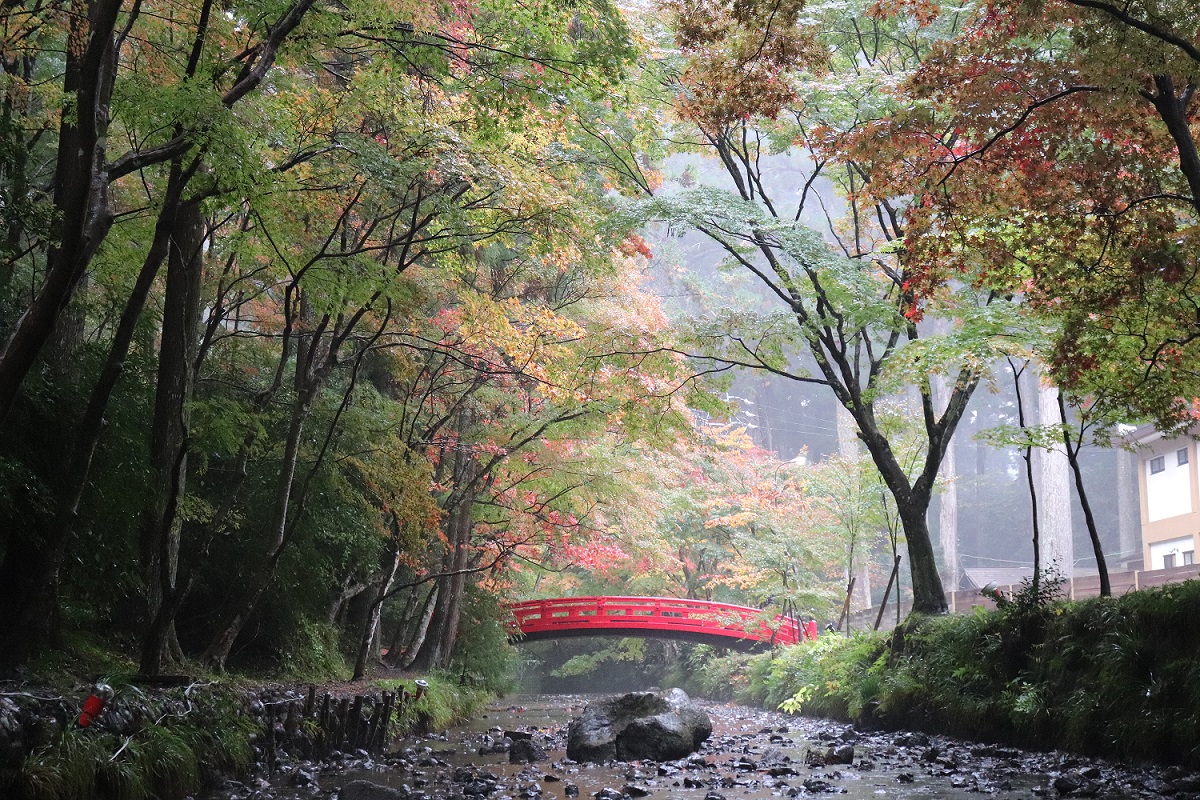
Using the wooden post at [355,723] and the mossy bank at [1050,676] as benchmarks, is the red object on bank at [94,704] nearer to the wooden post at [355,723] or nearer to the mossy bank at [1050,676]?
the wooden post at [355,723]

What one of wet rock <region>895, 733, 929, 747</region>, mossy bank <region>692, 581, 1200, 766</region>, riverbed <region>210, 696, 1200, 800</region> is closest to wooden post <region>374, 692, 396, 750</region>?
riverbed <region>210, 696, 1200, 800</region>

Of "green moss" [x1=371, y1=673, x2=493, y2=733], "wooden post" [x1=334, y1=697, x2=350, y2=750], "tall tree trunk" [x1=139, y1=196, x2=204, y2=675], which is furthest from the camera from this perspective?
"green moss" [x1=371, y1=673, x2=493, y2=733]

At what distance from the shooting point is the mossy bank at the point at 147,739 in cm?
459

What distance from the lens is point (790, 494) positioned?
21.0 meters

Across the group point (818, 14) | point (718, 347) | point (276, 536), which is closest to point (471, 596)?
point (718, 347)

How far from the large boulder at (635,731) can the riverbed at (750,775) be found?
0.27m

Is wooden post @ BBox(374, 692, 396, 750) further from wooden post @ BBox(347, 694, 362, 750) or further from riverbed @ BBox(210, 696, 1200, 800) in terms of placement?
wooden post @ BBox(347, 694, 362, 750)

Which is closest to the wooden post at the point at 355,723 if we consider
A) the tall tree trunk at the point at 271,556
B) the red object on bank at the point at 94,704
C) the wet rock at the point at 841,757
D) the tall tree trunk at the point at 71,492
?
the tall tree trunk at the point at 271,556

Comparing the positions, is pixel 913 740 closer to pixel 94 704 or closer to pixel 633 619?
pixel 94 704

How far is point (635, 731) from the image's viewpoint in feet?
30.7

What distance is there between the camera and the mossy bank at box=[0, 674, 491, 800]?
4.59 metres

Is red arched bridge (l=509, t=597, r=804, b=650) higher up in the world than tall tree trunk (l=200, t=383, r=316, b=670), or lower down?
lower down

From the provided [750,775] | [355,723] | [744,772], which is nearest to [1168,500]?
[744,772]

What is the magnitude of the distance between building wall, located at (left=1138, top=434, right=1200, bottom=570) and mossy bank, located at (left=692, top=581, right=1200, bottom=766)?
11.8m
